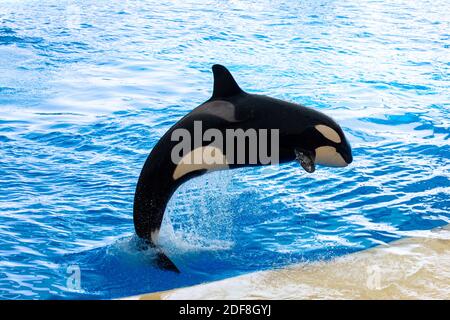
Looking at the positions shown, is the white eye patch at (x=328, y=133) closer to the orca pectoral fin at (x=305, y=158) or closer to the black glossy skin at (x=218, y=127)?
the black glossy skin at (x=218, y=127)

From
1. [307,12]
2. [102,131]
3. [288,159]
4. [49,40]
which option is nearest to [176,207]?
[288,159]

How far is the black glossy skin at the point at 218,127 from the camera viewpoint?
548 cm

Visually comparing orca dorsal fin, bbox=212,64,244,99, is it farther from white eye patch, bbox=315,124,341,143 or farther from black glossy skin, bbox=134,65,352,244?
white eye patch, bbox=315,124,341,143

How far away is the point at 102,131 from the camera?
959 centimetres

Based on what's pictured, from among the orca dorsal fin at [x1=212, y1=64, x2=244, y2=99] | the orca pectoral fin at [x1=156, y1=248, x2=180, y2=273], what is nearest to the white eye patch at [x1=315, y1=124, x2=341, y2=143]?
the orca dorsal fin at [x1=212, y1=64, x2=244, y2=99]

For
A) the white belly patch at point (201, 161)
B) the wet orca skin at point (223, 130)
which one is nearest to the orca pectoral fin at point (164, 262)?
the wet orca skin at point (223, 130)

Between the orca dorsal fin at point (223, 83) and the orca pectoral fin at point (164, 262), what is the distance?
4.09ft

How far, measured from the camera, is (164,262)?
5.77m

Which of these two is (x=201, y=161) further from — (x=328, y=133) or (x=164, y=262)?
(x=328, y=133)

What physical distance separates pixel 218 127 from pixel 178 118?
196 inches

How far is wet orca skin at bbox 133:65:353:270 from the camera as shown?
5.48 meters

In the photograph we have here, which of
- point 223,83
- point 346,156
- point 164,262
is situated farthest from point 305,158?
point 164,262

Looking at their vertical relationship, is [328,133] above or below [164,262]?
above

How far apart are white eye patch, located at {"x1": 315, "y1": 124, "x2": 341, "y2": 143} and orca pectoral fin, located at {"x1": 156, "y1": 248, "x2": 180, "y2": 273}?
1.51 meters
